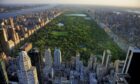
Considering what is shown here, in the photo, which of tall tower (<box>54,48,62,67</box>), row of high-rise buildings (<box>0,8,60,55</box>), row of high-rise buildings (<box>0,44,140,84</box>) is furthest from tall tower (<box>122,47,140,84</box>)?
row of high-rise buildings (<box>0,8,60,55</box>)

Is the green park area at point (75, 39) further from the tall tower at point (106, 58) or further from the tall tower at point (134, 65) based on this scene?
the tall tower at point (134, 65)

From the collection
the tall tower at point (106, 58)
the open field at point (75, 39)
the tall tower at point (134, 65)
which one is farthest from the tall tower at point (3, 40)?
the tall tower at point (134, 65)

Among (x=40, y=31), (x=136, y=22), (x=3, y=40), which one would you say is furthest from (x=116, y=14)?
(x=3, y=40)

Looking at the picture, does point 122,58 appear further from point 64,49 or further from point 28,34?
point 28,34

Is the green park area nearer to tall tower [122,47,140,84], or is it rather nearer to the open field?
the open field

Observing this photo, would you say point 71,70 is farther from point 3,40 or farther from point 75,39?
point 3,40

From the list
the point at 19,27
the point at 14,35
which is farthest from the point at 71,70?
the point at 19,27
